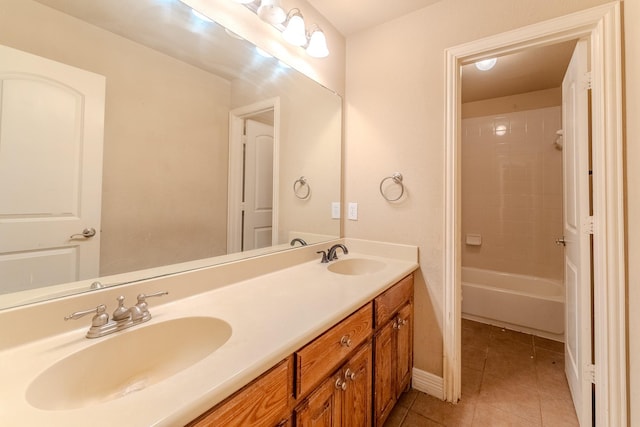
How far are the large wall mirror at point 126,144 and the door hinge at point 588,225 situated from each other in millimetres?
1564

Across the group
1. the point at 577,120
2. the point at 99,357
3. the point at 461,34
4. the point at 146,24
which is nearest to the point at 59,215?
the point at 99,357

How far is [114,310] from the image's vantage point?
2.85ft

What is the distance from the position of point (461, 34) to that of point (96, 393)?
7.25ft

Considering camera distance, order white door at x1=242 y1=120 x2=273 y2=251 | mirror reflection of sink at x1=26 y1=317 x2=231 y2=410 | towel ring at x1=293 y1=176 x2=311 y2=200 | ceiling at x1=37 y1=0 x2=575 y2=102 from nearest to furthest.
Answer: mirror reflection of sink at x1=26 y1=317 x2=231 y2=410 → ceiling at x1=37 y1=0 x2=575 y2=102 → white door at x1=242 y1=120 x2=273 y2=251 → towel ring at x1=293 y1=176 x2=311 y2=200

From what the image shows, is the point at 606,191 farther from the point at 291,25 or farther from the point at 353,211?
the point at 291,25

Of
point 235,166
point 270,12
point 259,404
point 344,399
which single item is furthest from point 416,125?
point 259,404

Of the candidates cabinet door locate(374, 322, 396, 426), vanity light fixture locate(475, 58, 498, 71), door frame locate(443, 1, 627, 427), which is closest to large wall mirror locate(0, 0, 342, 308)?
cabinet door locate(374, 322, 396, 426)

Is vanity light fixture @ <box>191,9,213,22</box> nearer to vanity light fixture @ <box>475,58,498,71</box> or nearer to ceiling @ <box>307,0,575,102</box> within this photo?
ceiling @ <box>307,0,575,102</box>

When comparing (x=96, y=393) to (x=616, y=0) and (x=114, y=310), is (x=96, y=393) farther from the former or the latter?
(x=616, y=0)

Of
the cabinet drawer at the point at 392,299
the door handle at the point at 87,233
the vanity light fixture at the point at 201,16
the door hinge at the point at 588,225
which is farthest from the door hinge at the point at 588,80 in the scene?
the door handle at the point at 87,233

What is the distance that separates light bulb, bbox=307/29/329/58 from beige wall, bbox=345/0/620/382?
41 centimetres

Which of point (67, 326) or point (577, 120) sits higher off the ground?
point (577, 120)

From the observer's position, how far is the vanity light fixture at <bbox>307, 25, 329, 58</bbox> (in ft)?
5.20

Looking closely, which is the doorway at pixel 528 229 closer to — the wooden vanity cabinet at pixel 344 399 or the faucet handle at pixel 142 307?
the wooden vanity cabinet at pixel 344 399
